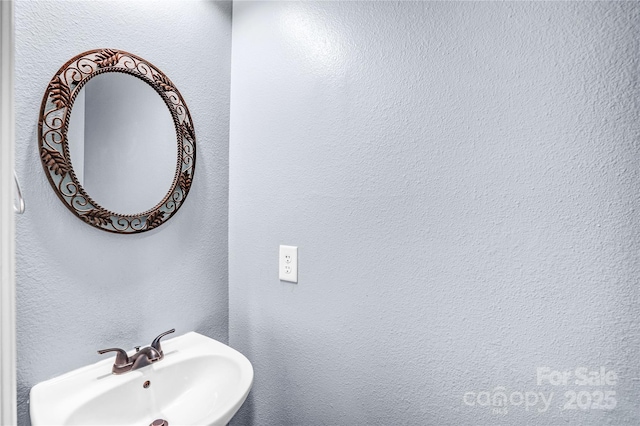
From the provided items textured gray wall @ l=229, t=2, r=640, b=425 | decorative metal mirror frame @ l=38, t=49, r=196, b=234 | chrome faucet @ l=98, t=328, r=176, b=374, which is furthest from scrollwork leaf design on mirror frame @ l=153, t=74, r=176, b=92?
chrome faucet @ l=98, t=328, r=176, b=374

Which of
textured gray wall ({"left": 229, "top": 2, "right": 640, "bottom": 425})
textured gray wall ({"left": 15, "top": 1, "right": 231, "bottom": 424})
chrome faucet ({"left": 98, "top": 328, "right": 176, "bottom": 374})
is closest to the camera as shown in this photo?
textured gray wall ({"left": 229, "top": 2, "right": 640, "bottom": 425})

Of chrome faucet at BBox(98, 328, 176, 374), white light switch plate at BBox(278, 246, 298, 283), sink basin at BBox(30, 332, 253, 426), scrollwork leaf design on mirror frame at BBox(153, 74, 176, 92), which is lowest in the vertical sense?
sink basin at BBox(30, 332, 253, 426)

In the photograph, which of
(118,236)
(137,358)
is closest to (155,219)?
(118,236)

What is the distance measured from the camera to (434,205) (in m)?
0.88

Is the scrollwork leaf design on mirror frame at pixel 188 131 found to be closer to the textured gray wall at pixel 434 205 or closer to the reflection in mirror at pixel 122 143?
the reflection in mirror at pixel 122 143

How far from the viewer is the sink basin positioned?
0.80 metres

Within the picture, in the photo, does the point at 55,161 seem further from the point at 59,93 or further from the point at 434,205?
the point at 434,205

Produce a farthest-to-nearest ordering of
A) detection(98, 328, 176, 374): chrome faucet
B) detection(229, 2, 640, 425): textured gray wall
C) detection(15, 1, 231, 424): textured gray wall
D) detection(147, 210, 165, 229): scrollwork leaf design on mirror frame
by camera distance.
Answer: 1. detection(147, 210, 165, 229): scrollwork leaf design on mirror frame
2. detection(98, 328, 176, 374): chrome faucet
3. detection(15, 1, 231, 424): textured gray wall
4. detection(229, 2, 640, 425): textured gray wall

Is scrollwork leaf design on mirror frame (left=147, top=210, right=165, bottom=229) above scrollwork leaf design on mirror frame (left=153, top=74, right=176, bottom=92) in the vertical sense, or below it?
below

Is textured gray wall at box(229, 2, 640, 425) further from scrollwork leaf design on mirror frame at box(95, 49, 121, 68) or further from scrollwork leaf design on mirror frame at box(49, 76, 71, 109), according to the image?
scrollwork leaf design on mirror frame at box(49, 76, 71, 109)

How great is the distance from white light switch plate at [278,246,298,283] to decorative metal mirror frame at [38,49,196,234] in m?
0.39

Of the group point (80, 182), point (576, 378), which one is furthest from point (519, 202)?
point (80, 182)

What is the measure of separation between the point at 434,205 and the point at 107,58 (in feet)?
3.30

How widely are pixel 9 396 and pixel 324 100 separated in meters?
0.95
